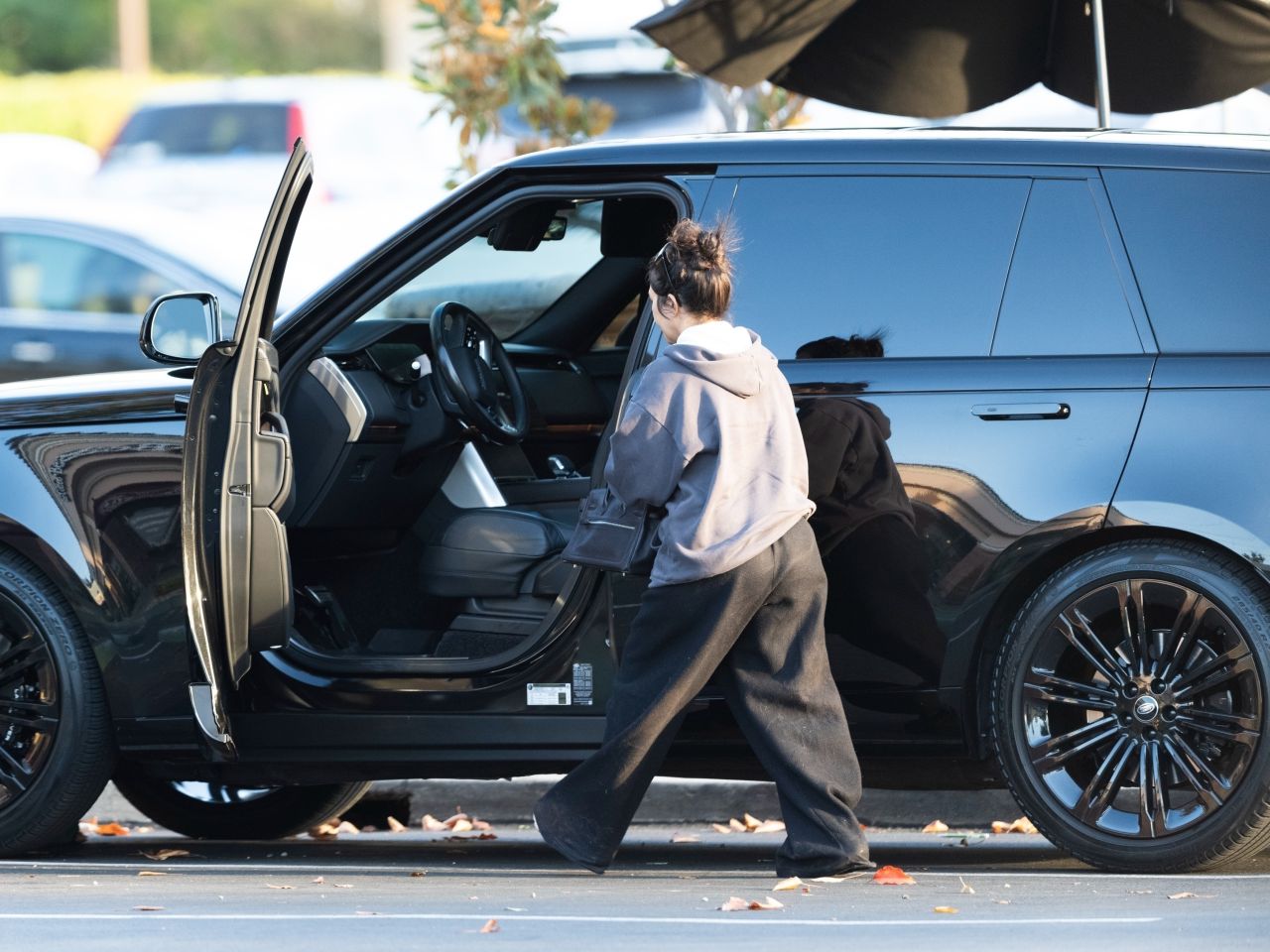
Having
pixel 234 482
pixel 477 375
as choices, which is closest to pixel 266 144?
pixel 477 375

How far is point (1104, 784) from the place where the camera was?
534 centimetres

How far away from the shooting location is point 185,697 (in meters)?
5.74

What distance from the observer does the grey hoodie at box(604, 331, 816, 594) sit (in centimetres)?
520

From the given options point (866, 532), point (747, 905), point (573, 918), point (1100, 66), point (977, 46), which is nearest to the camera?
point (573, 918)

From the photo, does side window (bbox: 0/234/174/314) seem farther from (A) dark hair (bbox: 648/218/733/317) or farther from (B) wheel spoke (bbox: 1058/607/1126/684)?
(B) wheel spoke (bbox: 1058/607/1126/684)

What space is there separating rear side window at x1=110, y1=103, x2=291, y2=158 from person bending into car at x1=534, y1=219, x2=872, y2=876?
14410 millimetres

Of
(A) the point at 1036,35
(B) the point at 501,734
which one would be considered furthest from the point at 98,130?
(B) the point at 501,734

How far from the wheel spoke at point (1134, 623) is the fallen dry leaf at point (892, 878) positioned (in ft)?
2.42

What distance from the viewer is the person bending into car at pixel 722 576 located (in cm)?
521

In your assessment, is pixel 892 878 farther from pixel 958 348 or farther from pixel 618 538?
pixel 958 348

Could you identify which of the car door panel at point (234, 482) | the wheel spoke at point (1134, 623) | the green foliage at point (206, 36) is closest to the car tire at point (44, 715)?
the car door panel at point (234, 482)

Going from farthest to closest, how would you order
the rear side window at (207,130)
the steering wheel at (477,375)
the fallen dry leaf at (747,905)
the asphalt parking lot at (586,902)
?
the rear side window at (207,130), the steering wheel at (477,375), the fallen dry leaf at (747,905), the asphalt parking lot at (586,902)

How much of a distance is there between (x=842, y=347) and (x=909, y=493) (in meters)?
0.39

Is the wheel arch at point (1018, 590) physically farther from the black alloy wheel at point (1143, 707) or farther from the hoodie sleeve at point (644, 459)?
the hoodie sleeve at point (644, 459)
